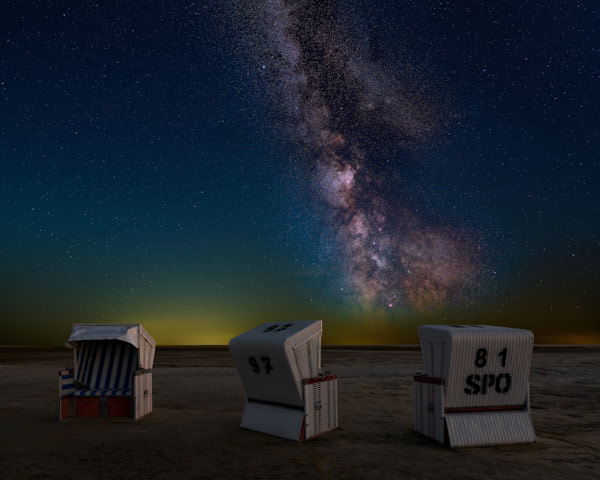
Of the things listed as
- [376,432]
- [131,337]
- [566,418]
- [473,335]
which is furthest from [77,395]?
[566,418]

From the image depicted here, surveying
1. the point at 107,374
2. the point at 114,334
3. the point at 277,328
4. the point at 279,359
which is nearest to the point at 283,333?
the point at 279,359

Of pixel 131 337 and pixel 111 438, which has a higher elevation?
pixel 131 337

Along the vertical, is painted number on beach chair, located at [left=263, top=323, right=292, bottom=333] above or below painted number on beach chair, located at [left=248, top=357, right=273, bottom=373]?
above

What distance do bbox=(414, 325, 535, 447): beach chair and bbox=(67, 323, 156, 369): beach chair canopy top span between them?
8175mm

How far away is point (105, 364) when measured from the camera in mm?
15742

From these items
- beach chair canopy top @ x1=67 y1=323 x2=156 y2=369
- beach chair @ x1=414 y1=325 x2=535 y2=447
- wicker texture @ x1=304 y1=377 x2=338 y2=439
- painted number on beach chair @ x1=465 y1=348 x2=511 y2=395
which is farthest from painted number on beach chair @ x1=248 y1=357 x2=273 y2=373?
painted number on beach chair @ x1=465 y1=348 x2=511 y2=395

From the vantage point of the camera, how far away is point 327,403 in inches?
490

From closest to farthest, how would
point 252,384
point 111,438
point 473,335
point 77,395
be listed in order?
point 473,335 < point 111,438 < point 252,384 < point 77,395

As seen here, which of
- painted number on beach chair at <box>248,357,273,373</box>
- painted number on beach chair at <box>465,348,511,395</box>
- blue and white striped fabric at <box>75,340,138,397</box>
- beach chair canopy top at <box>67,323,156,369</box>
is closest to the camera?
painted number on beach chair at <box>465,348,511,395</box>

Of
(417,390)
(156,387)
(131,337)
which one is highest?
(131,337)

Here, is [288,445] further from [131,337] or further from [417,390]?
[131,337]

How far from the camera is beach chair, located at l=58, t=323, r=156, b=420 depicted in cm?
1430

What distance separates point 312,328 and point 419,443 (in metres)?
3.49

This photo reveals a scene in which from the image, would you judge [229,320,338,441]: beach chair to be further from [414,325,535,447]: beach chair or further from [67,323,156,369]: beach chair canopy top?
[67,323,156,369]: beach chair canopy top
